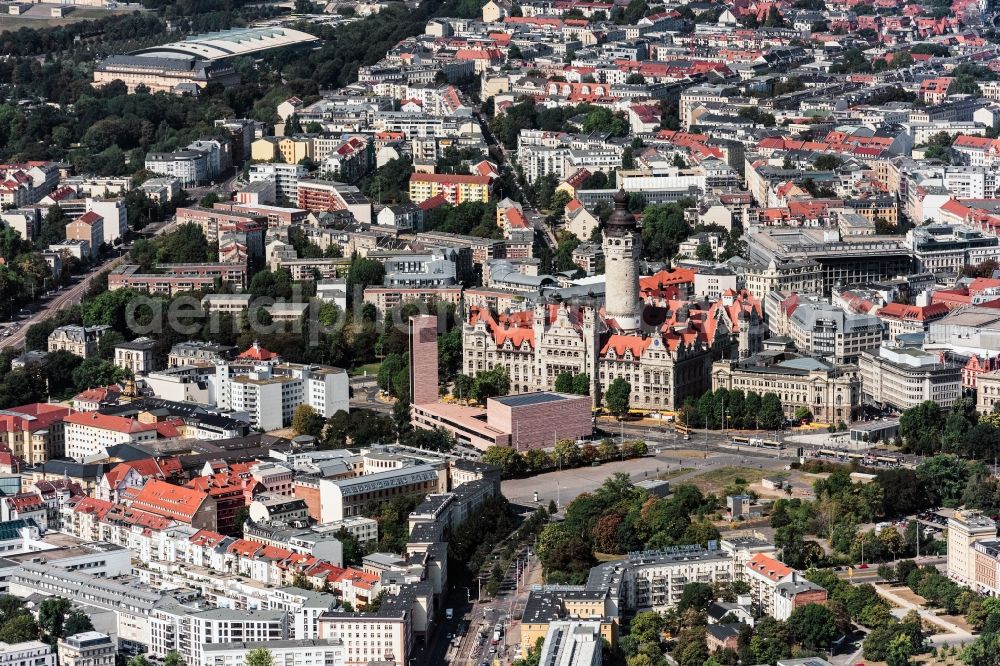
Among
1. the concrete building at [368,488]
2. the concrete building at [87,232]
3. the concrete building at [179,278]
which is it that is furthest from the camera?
the concrete building at [87,232]

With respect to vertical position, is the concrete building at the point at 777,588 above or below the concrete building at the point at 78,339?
below

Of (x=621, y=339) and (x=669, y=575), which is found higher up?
(x=621, y=339)

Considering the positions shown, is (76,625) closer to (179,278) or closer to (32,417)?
(32,417)

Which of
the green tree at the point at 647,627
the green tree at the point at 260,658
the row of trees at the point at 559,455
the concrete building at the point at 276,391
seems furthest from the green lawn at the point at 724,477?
the green tree at the point at 260,658

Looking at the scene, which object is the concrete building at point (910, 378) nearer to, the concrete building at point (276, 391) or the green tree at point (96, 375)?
the concrete building at point (276, 391)

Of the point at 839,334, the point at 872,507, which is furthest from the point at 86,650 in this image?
the point at 839,334

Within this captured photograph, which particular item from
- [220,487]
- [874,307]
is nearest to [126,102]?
[874,307]

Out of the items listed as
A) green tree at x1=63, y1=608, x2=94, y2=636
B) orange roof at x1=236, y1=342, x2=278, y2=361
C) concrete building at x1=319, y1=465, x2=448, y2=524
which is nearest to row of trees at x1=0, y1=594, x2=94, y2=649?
green tree at x1=63, y1=608, x2=94, y2=636
